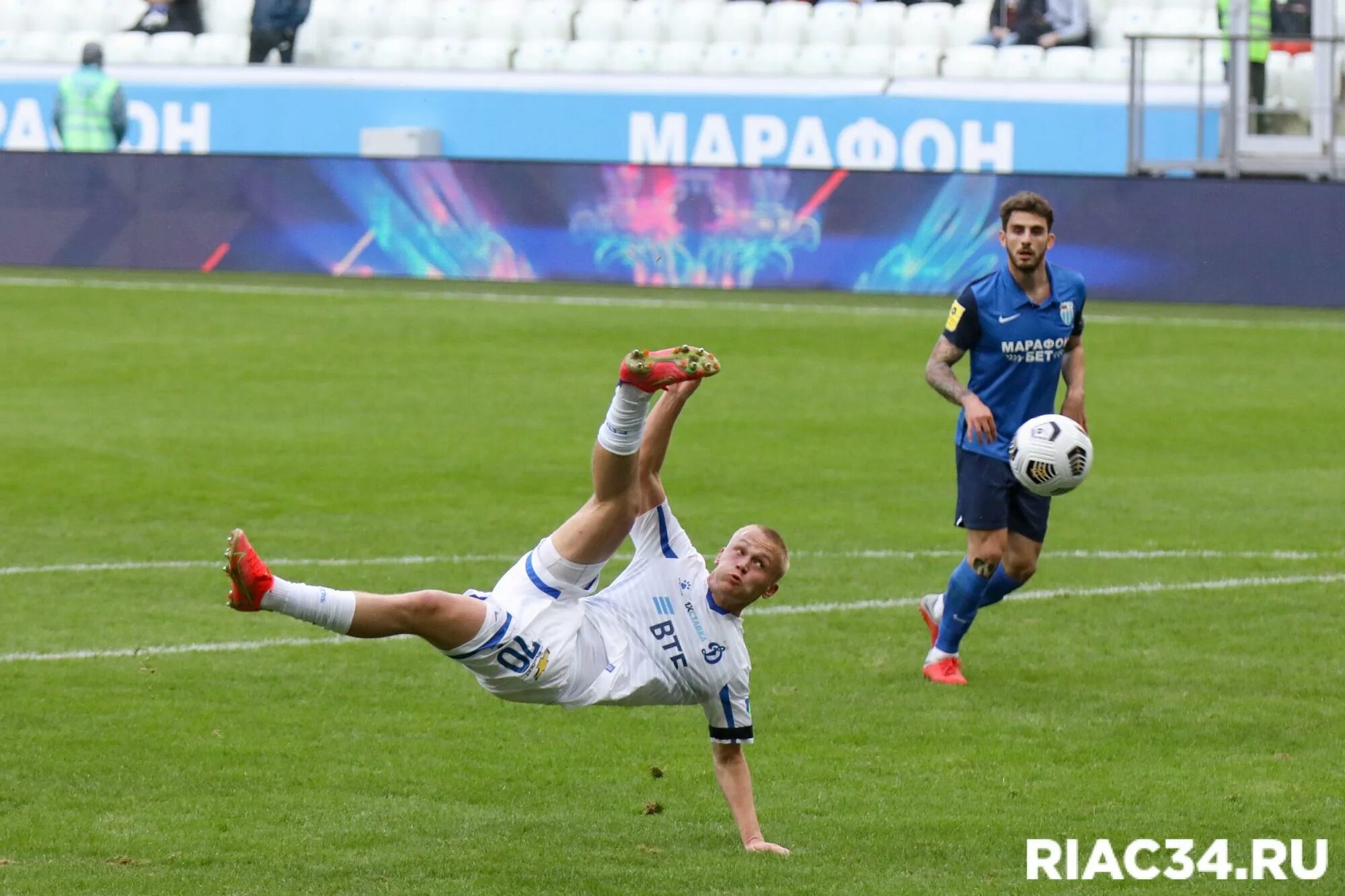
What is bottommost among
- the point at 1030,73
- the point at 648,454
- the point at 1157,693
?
the point at 1157,693

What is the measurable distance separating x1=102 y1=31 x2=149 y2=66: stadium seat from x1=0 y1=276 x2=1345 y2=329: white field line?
27.1 feet

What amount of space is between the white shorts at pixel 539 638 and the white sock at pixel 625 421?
1.53 ft

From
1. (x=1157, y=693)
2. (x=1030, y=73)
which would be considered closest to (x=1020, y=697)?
(x=1157, y=693)

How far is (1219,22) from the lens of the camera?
2483 centimetres

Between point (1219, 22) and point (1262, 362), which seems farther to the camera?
point (1219, 22)

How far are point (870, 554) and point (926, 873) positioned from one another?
5.64 meters

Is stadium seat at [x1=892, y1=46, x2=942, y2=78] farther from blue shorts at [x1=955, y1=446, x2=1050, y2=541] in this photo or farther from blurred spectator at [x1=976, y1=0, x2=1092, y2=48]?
blue shorts at [x1=955, y1=446, x2=1050, y2=541]

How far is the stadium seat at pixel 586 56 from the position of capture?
30.5 metres

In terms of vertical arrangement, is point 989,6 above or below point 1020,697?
above

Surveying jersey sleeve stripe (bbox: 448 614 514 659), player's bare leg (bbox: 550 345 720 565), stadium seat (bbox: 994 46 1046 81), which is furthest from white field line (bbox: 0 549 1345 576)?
stadium seat (bbox: 994 46 1046 81)

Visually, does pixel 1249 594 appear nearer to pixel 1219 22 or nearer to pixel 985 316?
pixel 985 316

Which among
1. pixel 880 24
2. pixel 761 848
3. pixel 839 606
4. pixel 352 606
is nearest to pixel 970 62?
pixel 880 24

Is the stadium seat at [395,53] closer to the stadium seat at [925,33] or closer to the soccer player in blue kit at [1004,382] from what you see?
the stadium seat at [925,33]

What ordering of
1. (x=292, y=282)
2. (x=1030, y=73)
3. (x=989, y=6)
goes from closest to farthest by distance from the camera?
(x=292, y=282) → (x=1030, y=73) → (x=989, y=6)
